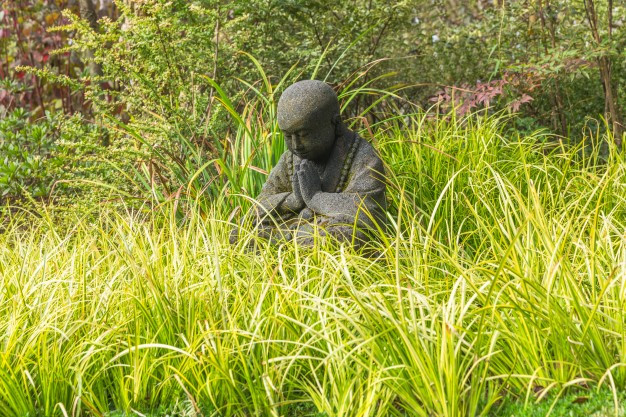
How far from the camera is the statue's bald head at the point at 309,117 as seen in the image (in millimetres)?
4574

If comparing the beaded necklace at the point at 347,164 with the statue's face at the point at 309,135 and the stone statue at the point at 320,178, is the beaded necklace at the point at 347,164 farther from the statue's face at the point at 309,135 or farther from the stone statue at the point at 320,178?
the statue's face at the point at 309,135

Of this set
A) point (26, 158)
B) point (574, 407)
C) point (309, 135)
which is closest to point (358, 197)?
point (309, 135)

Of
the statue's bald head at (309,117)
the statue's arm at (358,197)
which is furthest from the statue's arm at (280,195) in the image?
the statue's bald head at (309,117)

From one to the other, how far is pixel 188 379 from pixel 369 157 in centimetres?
172

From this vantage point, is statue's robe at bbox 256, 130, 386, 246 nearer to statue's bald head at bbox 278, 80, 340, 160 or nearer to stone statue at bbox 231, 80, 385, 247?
stone statue at bbox 231, 80, 385, 247

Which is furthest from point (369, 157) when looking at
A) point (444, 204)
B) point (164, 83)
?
point (164, 83)

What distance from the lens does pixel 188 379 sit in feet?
11.7

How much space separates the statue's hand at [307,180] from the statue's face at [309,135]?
7cm

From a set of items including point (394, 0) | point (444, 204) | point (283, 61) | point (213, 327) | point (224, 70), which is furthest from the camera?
point (394, 0)

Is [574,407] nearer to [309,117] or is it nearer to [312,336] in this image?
[312,336]

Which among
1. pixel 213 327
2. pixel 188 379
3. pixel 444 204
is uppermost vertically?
pixel 213 327

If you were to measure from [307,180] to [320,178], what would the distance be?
4.8 inches

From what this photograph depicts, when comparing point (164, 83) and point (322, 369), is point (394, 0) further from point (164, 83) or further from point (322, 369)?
point (322, 369)

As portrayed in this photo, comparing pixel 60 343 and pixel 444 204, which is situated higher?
pixel 60 343
